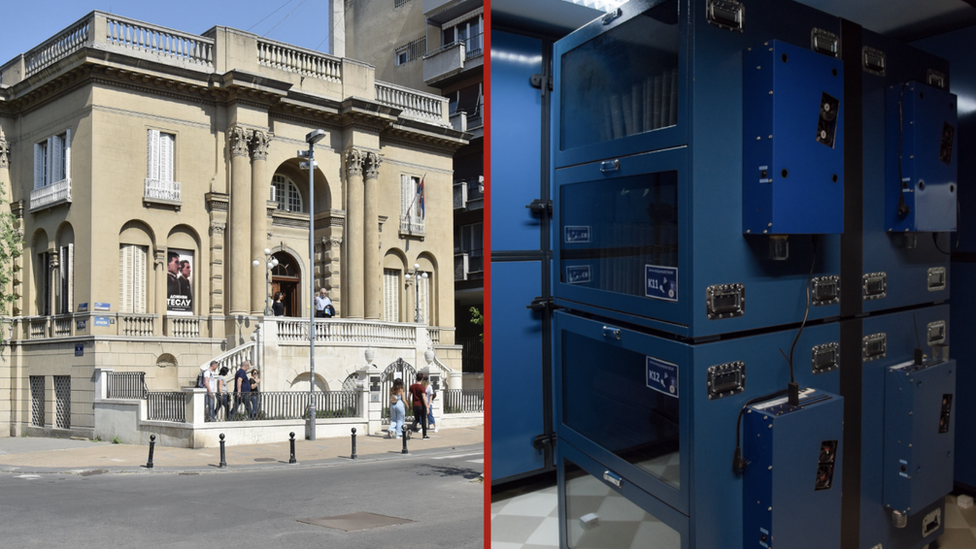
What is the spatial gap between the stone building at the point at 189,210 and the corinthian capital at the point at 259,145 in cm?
4

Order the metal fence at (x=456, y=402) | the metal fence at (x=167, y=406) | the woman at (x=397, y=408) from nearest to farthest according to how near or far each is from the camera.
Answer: the woman at (x=397, y=408), the metal fence at (x=167, y=406), the metal fence at (x=456, y=402)

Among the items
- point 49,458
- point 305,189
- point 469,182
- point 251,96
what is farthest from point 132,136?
point 469,182

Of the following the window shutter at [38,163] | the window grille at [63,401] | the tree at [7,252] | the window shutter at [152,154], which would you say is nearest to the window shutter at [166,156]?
the window shutter at [152,154]

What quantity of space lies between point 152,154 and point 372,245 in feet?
23.7

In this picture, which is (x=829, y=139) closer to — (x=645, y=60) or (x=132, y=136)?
(x=645, y=60)

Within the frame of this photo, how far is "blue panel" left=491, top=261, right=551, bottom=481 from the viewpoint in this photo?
1828 mm

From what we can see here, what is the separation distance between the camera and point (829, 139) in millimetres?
1824

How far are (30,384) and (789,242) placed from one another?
25858 mm

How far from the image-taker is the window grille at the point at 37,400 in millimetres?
23120

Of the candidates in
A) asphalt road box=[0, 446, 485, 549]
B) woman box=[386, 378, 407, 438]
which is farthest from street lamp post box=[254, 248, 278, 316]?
asphalt road box=[0, 446, 485, 549]

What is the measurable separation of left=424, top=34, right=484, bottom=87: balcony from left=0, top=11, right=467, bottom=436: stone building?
16541mm

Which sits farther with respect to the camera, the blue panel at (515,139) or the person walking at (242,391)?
the person walking at (242,391)

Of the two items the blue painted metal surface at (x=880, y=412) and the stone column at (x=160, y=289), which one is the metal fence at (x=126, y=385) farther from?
the blue painted metal surface at (x=880, y=412)

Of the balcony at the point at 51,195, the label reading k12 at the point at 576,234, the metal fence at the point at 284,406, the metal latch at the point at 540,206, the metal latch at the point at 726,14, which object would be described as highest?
the balcony at the point at 51,195
